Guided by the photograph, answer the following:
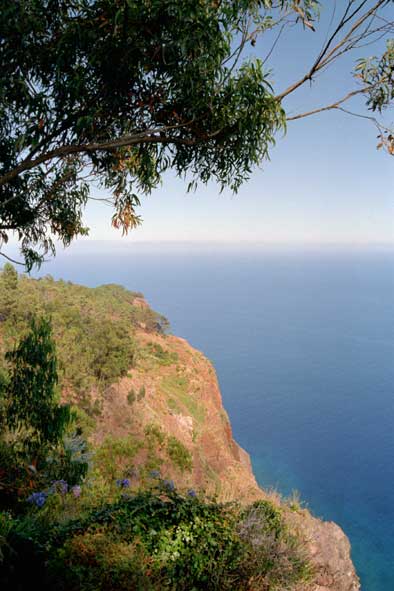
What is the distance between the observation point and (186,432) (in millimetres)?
17516

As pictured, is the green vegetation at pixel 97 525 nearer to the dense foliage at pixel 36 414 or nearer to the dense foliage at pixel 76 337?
the dense foliage at pixel 36 414

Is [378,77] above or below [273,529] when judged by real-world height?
above

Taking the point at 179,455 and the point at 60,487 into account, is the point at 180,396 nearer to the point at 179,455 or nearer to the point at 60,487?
the point at 179,455

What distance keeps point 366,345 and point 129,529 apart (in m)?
80.7

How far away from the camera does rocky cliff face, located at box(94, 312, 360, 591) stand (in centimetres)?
579

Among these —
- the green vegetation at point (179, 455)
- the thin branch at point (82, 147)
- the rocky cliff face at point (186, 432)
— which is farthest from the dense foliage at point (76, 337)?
the thin branch at point (82, 147)

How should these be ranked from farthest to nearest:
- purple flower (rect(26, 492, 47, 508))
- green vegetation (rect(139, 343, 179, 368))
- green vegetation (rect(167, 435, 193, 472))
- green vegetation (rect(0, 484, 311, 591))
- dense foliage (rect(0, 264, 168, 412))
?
green vegetation (rect(139, 343, 179, 368)) → dense foliage (rect(0, 264, 168, 412)) → green vegetation (rect(167, 435, 193, 472)) → purple flower (rect(26, 492, 47, 508)) → green vegetation (rect(0, 484, 311, 591))

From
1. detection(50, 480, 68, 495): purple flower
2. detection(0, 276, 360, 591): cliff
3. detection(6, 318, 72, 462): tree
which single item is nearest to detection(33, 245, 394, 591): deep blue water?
detection(0, 276, 360, 591): cliff

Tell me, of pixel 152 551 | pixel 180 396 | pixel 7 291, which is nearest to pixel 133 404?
pixel 180 396

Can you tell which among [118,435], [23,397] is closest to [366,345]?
[118,435]

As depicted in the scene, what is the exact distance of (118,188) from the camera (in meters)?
5.07

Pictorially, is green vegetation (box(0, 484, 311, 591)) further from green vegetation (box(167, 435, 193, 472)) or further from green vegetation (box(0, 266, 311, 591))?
green vegetation (box(167, 435, 193, 472))

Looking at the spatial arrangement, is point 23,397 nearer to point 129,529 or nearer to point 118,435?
point 129,529

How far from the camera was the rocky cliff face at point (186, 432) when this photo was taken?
5.79m
